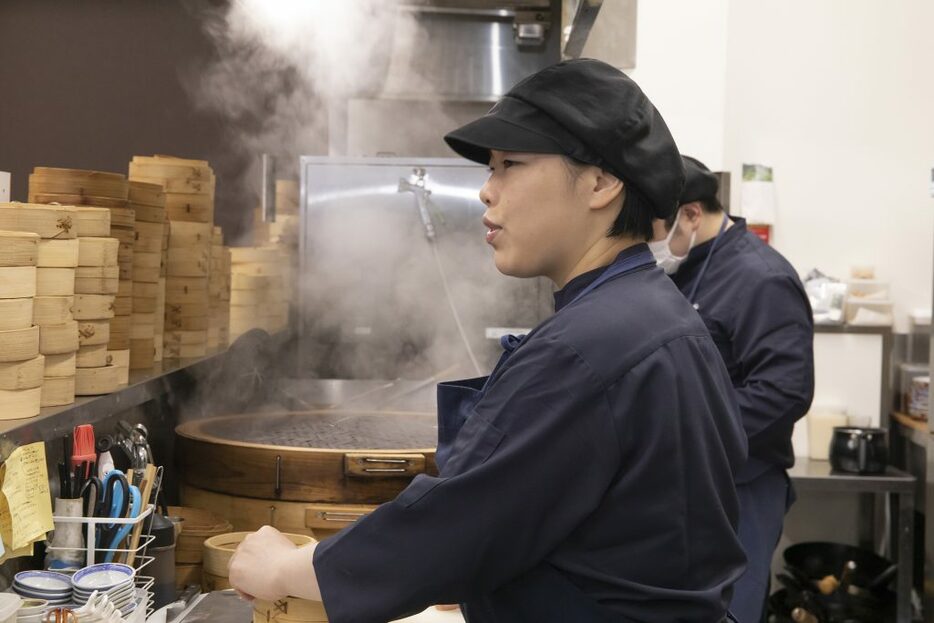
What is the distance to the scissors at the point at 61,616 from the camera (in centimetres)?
141

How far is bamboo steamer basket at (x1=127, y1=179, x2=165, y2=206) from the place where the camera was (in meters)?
2.23

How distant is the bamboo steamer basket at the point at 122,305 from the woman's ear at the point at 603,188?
1.21 m

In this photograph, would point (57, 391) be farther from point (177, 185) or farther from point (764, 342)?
point (764, 342)

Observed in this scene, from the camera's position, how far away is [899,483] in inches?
157

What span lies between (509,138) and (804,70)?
4.02 meters

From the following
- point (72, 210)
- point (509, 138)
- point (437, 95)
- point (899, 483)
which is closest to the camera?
point (509, 138)

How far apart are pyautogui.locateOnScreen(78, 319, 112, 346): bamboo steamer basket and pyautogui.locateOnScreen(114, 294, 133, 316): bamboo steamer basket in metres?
0.18

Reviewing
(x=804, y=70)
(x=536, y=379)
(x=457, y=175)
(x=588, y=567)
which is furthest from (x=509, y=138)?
(x=804, y=70)

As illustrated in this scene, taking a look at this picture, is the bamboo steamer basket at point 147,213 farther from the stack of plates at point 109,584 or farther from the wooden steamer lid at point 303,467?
the stack of plates at point 109,584

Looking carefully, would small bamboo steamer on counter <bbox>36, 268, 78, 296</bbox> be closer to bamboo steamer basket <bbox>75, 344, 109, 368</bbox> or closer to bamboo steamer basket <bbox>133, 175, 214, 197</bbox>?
bamboo steamer basket <bbox>75, 344, 109, 368</bbox>

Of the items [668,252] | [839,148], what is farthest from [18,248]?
[839,148]

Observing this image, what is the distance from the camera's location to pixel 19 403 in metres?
1.61

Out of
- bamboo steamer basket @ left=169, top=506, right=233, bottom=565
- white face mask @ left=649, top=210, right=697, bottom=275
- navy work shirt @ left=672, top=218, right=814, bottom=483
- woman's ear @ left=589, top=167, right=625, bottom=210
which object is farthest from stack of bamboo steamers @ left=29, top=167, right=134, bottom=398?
navy work shirt @ left=672, top=218, right=814, bottom=483

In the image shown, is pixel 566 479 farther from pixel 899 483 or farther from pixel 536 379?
pixel 899 483
